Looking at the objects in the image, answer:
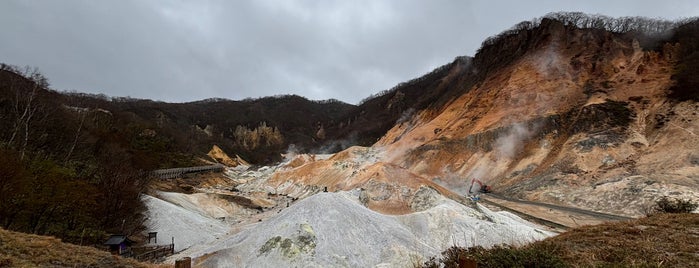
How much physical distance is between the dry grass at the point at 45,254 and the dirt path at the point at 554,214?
2434 cm

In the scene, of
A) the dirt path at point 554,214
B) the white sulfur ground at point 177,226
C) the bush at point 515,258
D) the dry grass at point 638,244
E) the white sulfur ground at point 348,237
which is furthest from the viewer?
the dirt path at point 554,214

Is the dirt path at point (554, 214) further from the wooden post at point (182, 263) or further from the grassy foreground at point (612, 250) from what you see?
the wooden post at point (182, 263)

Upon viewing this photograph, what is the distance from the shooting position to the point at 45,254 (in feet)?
28.8

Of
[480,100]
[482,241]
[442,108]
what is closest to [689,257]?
[482,241]

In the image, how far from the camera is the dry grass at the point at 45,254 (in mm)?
8070

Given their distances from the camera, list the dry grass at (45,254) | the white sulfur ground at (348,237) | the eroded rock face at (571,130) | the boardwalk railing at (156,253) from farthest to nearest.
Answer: the eroded rock face at (571,130), the boardwalk railing at (156,253), the white sulfur ground at (348,237), the dry grass at (45,254)

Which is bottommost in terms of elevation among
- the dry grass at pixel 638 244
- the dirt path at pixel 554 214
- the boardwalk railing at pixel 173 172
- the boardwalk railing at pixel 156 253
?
the dirt path at pixel 554 214

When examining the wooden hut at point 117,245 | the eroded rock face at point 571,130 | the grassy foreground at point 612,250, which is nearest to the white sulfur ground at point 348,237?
the wooden hut at point 117,245

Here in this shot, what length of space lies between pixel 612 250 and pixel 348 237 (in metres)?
10.3

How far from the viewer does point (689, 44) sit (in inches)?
1673

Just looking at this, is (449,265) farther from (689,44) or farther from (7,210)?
(689,44)

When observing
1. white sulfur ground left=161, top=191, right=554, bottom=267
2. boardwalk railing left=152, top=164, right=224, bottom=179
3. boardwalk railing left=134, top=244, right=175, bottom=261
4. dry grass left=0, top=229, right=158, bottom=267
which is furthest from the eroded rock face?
boardwalk railing left=152, top=164, right=224, bottom=179

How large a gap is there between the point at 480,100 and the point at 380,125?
62.4 m

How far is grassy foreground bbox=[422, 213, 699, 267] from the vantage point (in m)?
5.88
